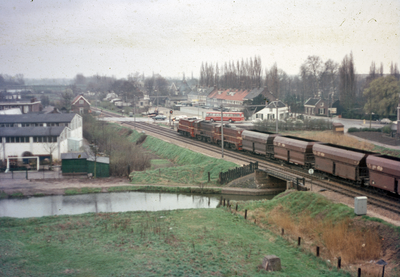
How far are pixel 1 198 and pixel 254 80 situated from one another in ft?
213

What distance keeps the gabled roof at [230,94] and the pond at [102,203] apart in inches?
2005

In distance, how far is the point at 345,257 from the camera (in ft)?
43.3

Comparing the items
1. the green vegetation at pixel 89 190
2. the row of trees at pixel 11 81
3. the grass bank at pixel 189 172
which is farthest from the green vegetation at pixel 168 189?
the row of trees at pixel 11 81

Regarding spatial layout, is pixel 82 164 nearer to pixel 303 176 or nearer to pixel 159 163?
pixel 159 163

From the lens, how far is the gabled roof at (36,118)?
110 ft

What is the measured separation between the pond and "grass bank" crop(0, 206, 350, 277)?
9.27ft

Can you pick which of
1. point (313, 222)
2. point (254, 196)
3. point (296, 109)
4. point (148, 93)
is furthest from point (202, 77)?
point (313, 222)

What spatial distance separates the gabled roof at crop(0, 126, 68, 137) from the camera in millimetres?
31188

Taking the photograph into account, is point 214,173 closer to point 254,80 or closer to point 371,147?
point 371,147

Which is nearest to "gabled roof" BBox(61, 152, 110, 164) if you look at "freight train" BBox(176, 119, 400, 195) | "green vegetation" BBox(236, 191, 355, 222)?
→ "freight train" BBox(176, 119, 400, 195)

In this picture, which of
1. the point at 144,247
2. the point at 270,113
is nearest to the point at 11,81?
the point at 144,247

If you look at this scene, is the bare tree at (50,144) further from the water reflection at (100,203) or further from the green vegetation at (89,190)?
the water reflection at (100,203)

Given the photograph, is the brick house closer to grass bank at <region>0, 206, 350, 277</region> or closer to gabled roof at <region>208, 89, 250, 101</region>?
gabled roof at <region>208, 89, 250, 101</region>

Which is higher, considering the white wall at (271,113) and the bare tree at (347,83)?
the bare tree at (347,83)
